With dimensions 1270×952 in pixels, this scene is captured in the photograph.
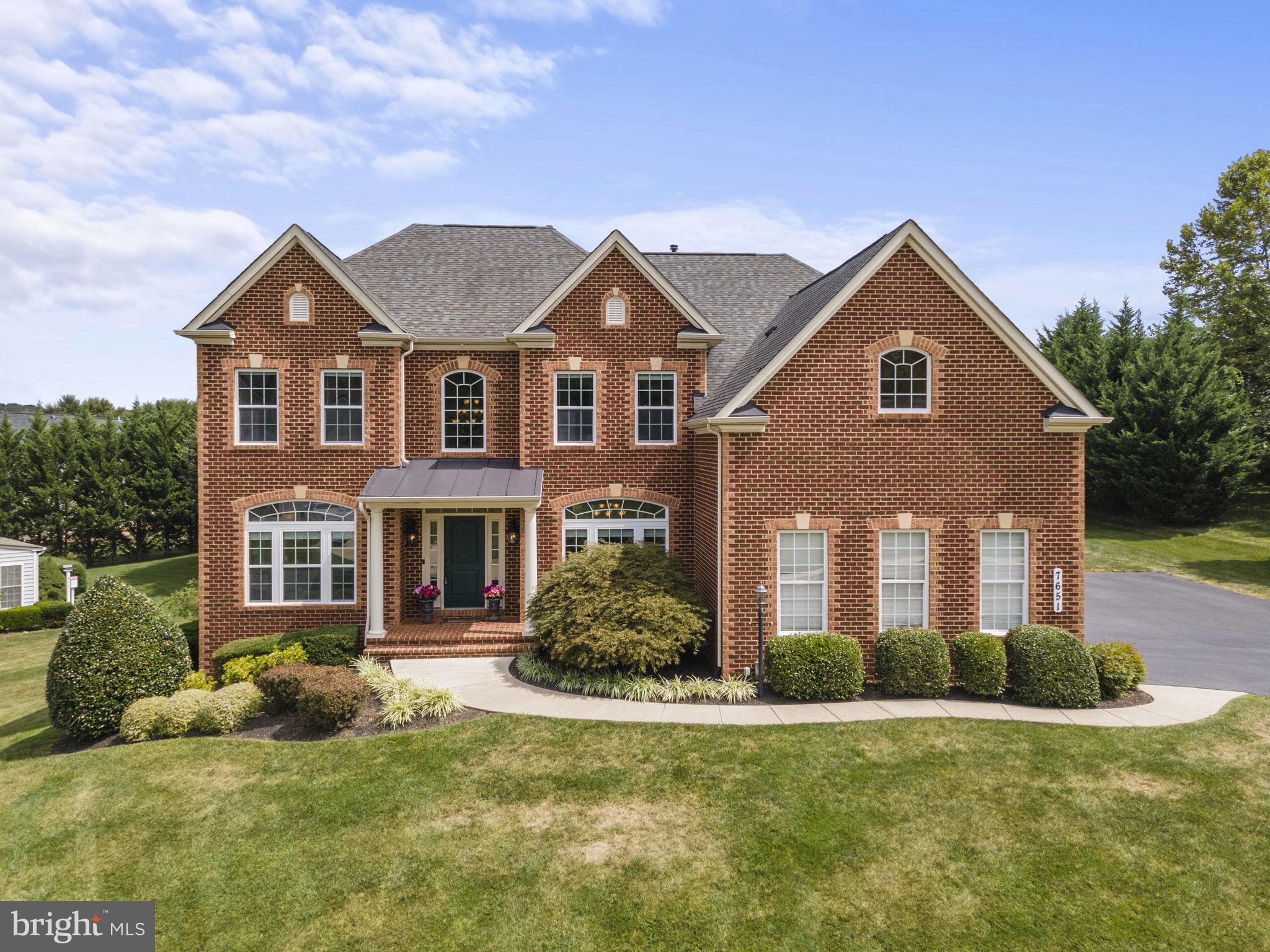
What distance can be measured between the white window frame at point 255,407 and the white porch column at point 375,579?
3.16 m

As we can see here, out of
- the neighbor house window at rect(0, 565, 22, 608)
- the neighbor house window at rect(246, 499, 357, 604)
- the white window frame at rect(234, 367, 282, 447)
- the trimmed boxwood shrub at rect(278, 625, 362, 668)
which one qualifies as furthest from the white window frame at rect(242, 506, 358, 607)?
the neighbor house window at rect(0, 565, 22, 608)

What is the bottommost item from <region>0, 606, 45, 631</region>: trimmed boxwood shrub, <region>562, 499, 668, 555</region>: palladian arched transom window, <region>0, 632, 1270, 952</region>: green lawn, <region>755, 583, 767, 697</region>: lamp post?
<region>0, 606, 45, 631</region>: trimmed boxwood shrub

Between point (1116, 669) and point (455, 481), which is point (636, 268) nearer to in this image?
point (455, 481)

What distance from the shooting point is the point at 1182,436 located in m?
35.9

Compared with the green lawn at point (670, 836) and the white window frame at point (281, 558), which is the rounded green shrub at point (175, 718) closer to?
the green lawn at point (670, 836)

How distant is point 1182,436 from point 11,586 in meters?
59.4

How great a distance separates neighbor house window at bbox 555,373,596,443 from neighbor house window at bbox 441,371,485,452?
2.09 m

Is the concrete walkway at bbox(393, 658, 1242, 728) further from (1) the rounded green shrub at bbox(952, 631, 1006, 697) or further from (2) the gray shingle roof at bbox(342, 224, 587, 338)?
(2) the gray shingle roof at bbox(342, 224, 587, 338)

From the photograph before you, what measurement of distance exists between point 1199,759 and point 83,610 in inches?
740

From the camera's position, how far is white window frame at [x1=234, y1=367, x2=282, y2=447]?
16.9 m

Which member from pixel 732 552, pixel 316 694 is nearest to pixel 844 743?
pixel 732 552

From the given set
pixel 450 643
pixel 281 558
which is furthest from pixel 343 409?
pixel 450 643

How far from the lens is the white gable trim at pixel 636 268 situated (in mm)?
16984

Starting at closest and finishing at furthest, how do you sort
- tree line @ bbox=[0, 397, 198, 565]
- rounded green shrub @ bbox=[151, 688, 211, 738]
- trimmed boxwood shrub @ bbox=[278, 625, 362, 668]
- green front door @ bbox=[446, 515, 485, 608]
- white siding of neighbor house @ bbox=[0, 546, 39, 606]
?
rounded green shrub @ bbox=[151, 688, 211, 738] → trimmed boxwood shrub @ bbox=[278, 625, 362, 668] → green front door @ bbox=[446, 515, 485, 608] → white siding of neighbor house @ bbox=[0, 546, 39, 606] → tree line @ bbox=[0, 397, 198, 565]
